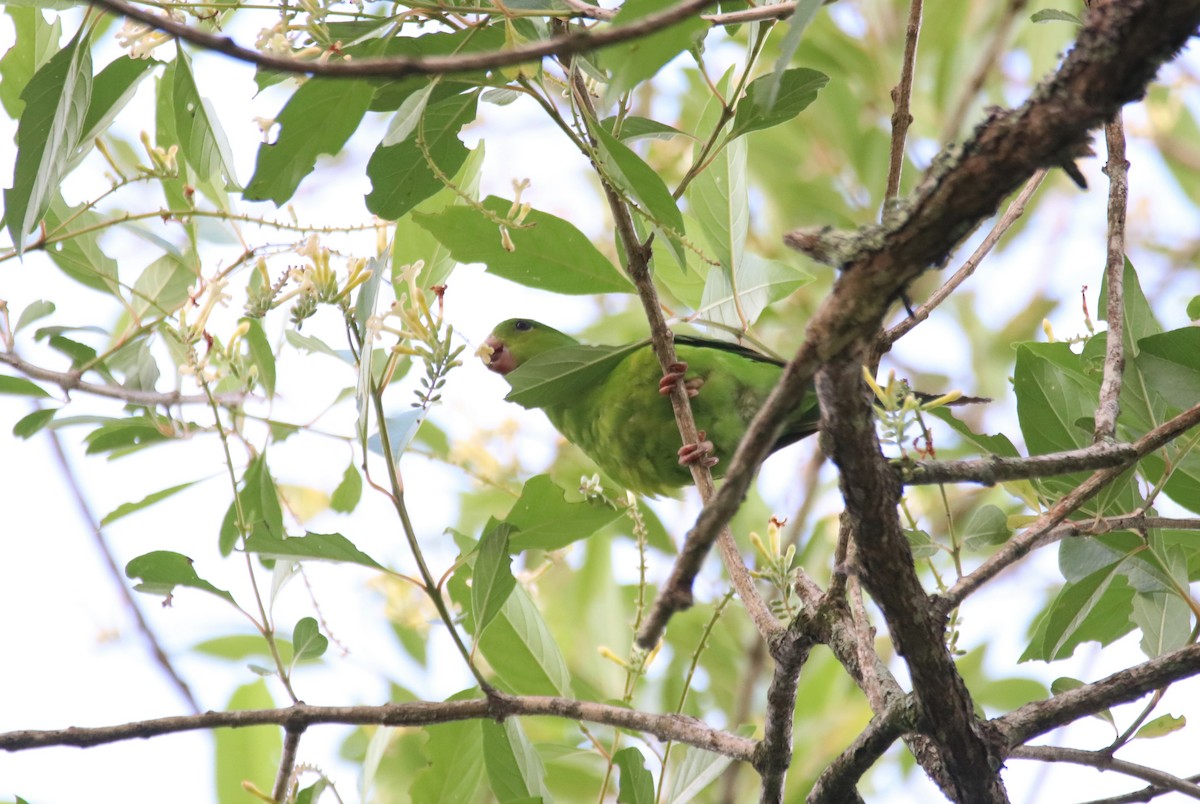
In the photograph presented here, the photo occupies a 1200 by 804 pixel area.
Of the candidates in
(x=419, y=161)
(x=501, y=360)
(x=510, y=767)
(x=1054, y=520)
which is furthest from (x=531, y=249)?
(x=501, y=360)

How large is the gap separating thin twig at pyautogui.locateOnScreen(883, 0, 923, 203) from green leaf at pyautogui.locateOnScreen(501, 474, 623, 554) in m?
0.90

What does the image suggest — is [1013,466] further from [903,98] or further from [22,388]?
[22,388]

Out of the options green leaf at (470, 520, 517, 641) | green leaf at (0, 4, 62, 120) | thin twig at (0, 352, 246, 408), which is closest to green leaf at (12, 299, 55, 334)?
thin twig at (0, 352, 246, 408)

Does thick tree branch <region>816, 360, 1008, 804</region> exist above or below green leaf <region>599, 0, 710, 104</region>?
below

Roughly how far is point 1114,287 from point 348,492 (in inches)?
74.6

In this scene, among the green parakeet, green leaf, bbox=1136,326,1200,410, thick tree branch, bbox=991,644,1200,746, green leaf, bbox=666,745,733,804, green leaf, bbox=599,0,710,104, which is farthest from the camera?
the green parakeet

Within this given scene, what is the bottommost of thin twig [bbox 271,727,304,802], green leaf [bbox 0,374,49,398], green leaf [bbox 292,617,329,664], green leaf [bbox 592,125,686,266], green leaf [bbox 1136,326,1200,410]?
thin twig [bbox 271,727,304,802]

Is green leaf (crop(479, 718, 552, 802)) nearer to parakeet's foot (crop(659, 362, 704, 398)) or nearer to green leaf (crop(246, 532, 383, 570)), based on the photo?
green leaf (crop(246, 532, 383, 570))

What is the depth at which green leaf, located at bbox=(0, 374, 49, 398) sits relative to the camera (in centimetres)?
259

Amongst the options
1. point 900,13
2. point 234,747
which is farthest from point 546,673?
point 900,13

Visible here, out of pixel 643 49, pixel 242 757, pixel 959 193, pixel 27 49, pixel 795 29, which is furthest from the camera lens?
pixel 242 757

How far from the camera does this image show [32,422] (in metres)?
2.63

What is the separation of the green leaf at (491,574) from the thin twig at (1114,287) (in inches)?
43.8

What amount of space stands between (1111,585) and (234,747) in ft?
7.09
